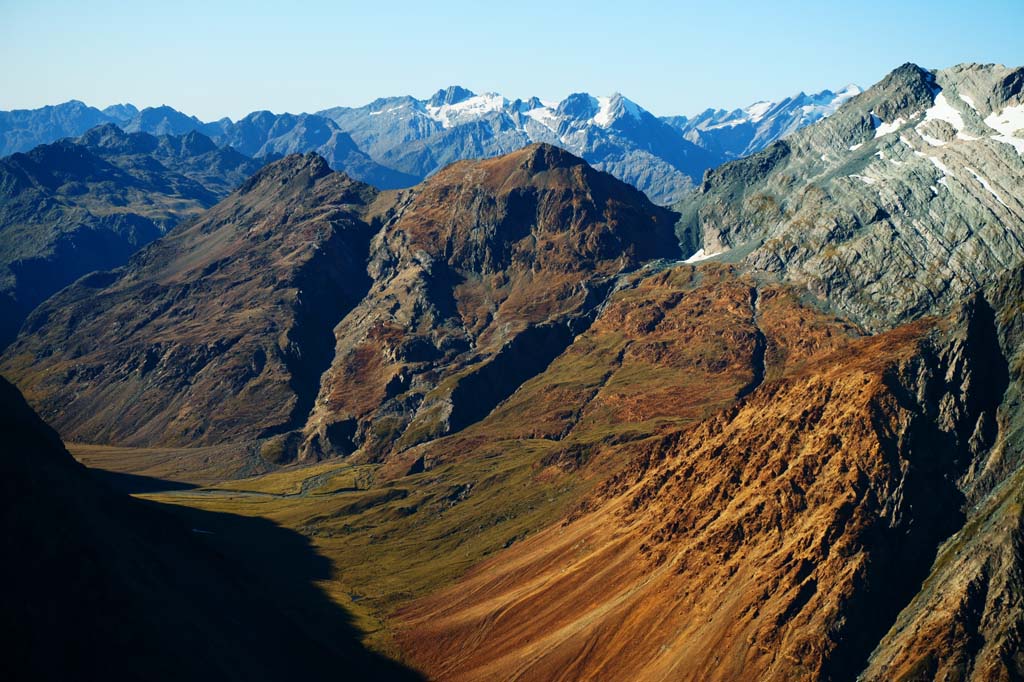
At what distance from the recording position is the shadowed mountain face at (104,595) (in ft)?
440

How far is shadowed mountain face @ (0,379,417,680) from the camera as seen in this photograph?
440 ft

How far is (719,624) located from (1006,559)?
179 feet

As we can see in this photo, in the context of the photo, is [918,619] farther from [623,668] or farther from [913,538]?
[623,668]

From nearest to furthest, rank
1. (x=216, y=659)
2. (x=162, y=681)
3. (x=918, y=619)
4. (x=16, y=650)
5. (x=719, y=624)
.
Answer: (x=16, y=650) < (x=162, y=681) < (x=216, y=659) < (x=918, y=619) < (x=719, y=624)

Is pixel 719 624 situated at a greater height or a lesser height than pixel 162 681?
lesser

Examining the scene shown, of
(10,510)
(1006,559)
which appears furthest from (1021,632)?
(10,510)

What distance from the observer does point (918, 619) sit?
17562 cm

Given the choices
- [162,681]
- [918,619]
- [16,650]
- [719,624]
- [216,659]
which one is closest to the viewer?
[16,650]

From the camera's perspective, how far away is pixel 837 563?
190875mm

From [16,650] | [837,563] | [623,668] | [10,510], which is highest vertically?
[10,510]

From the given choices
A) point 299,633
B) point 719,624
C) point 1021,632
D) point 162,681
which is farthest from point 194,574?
point 1021,632

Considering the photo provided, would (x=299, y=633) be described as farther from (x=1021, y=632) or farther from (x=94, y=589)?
(x=1021, y=632)

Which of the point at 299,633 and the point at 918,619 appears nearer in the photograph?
the point at 918,619

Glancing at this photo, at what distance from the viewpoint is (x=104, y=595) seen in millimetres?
144125
